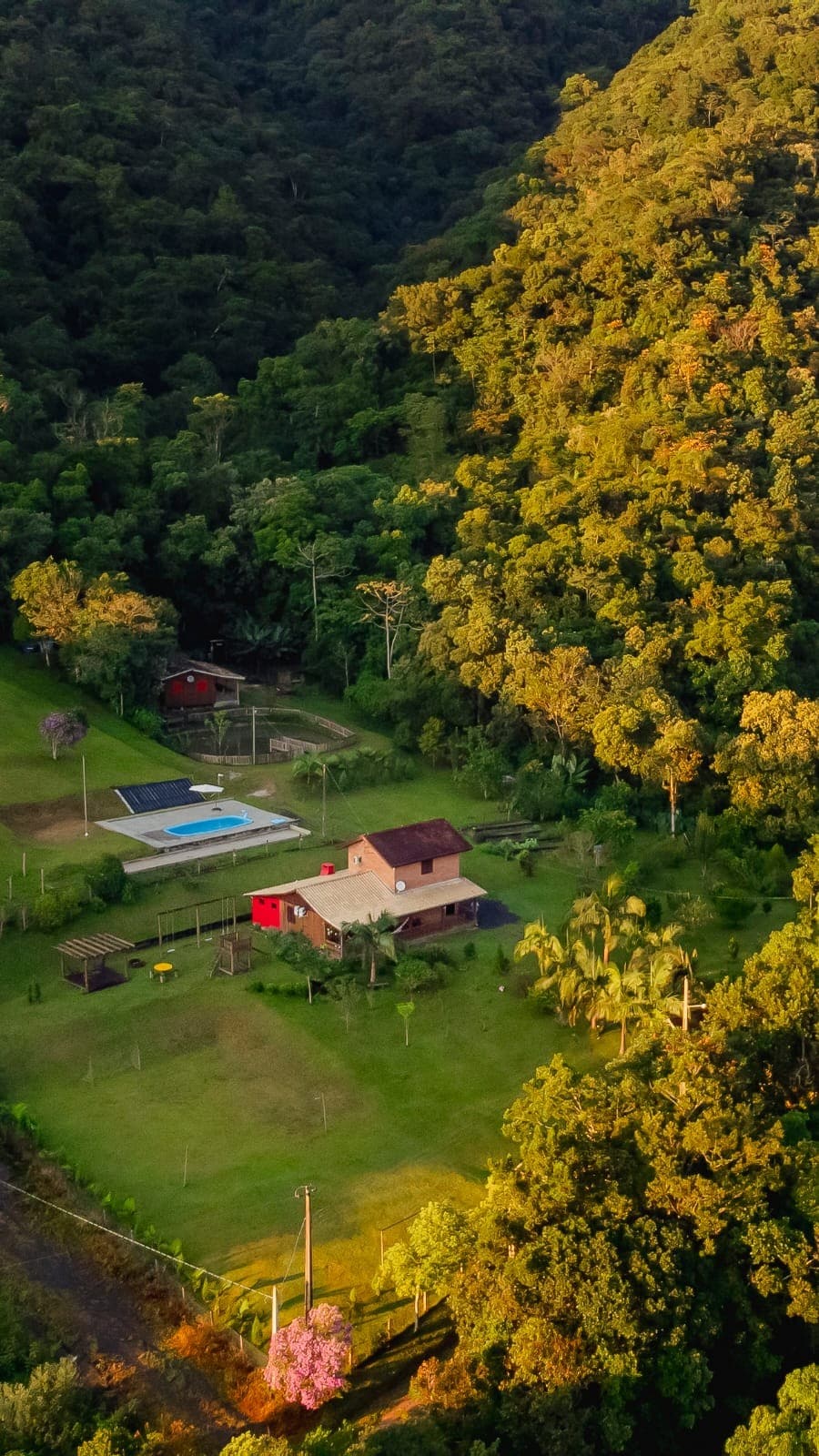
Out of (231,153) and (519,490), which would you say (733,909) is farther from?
(231,153)

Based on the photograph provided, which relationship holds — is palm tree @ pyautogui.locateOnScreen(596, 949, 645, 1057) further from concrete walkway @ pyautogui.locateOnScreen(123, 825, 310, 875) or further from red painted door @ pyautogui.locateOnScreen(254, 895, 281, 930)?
concrete walkway @ pyautogui.locateOnScreen(123, 825, 310, 875)

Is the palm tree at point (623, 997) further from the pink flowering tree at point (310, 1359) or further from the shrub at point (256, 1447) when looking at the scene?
the shrub at point (256, 1447)

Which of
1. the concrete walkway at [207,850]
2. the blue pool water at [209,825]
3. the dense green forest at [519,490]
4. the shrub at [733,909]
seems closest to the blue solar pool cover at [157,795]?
the blue pool water at [209,825]

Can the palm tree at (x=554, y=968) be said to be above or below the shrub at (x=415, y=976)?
above

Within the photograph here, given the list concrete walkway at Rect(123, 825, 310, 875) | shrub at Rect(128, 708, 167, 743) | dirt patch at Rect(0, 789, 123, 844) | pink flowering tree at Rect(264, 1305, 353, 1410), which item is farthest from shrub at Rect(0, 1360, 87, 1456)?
shrub at Rect(128, 708, 167, 743)

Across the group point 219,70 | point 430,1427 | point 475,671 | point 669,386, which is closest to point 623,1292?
point 430,1427

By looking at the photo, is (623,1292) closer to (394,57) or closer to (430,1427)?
(430,1427)
